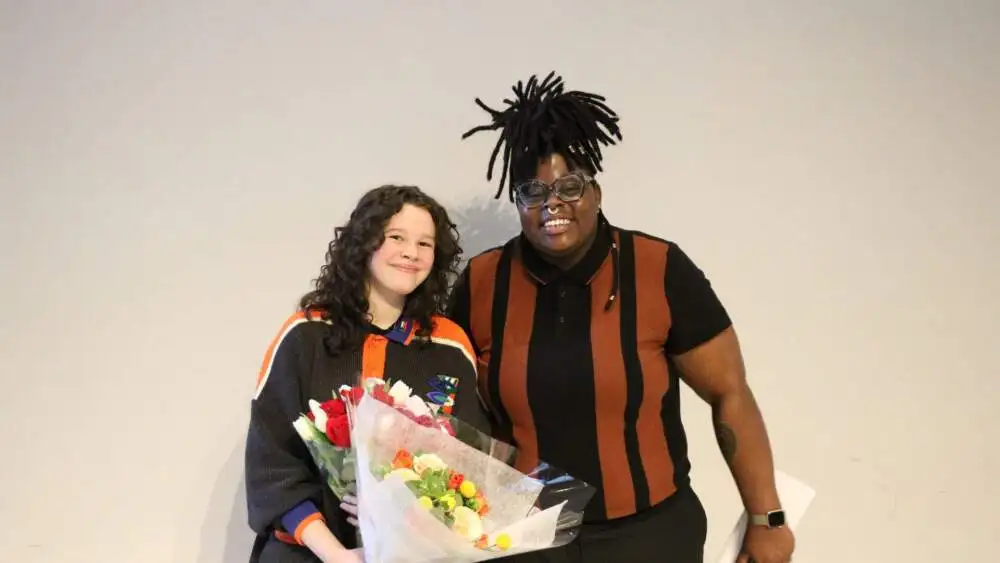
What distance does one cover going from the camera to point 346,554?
1.20 m

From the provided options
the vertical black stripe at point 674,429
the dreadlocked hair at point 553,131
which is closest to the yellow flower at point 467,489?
the vertical black stripe at point 674,429

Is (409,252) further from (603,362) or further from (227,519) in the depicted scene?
(227,519)

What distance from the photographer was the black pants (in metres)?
1.37

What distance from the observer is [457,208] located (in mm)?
1787

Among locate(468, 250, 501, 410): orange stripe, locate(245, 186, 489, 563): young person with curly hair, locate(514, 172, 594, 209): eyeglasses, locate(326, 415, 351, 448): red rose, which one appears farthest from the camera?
locate(468, 250, 501, 410): orange stripe

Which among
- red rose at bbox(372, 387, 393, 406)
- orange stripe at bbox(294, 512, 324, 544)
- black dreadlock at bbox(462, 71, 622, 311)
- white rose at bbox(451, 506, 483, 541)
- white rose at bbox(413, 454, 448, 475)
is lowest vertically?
orange stripe at bbox(294, 512, 324, 544)

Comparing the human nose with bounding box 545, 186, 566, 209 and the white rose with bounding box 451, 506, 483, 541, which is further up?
the human nose with bounding box 545, 186, 566, 209

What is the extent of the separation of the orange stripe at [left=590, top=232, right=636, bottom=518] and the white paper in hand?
269 mm

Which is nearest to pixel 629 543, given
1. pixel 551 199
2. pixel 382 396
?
pixel 382 396

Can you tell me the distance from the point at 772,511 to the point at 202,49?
1668 mm

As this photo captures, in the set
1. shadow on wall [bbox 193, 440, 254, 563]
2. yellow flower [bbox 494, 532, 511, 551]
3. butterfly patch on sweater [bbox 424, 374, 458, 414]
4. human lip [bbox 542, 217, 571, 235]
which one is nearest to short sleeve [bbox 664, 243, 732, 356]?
human lip [bbox 542, 217, 571, 235]

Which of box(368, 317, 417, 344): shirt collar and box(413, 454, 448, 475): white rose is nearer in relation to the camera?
box(413, 454, 448, 475): white rose

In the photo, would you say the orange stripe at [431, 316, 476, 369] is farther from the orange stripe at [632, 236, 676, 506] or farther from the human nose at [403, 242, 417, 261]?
the orange stripe at [632, 236, 676, 506]

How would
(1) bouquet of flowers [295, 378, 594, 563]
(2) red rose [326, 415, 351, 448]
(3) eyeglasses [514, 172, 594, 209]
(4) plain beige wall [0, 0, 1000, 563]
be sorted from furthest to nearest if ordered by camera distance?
1. (4) plain beige wall [0, 0, 1000, 563]
2. (3) eyeglasses [514, 172, 594, 209]
3. (2) red rose [326, 415, 351, 448]
4. (1) bouquet of flowers [295, 378, 594, 563]
